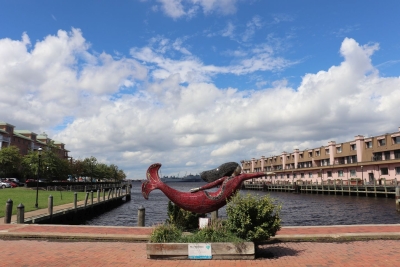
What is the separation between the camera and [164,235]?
9.72 m

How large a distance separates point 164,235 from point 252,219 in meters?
2.58

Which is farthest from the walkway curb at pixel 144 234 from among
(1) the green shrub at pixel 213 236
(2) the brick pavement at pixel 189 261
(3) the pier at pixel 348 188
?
(3) the pier at pixel 348 188

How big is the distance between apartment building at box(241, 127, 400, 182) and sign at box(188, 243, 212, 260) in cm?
5375

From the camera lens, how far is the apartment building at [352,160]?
58.4 m

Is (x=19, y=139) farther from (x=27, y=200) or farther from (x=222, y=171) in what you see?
(x=222, y=171)

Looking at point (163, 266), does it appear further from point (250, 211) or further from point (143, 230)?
point (143, 230)

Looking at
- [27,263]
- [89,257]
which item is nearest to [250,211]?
[89,257]

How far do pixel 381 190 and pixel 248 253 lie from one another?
5165cm

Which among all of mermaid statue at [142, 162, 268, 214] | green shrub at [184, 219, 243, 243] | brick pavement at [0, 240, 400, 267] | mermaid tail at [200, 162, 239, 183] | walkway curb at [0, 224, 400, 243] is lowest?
brick pavement at [0, 240, 400, 267]

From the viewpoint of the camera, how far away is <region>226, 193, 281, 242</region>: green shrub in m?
9.25

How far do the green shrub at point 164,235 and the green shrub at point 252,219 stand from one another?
161 centimetres

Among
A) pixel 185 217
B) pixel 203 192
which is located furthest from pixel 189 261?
pixel 185 217

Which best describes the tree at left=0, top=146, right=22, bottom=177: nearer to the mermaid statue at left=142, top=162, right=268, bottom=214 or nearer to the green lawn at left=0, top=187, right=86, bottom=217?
the green lawn at left=0, top=187, right=86, bottom=217

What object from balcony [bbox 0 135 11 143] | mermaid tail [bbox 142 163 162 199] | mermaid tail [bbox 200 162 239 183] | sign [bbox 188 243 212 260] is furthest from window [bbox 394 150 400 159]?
balcony [bbox 0 135 11 143]
